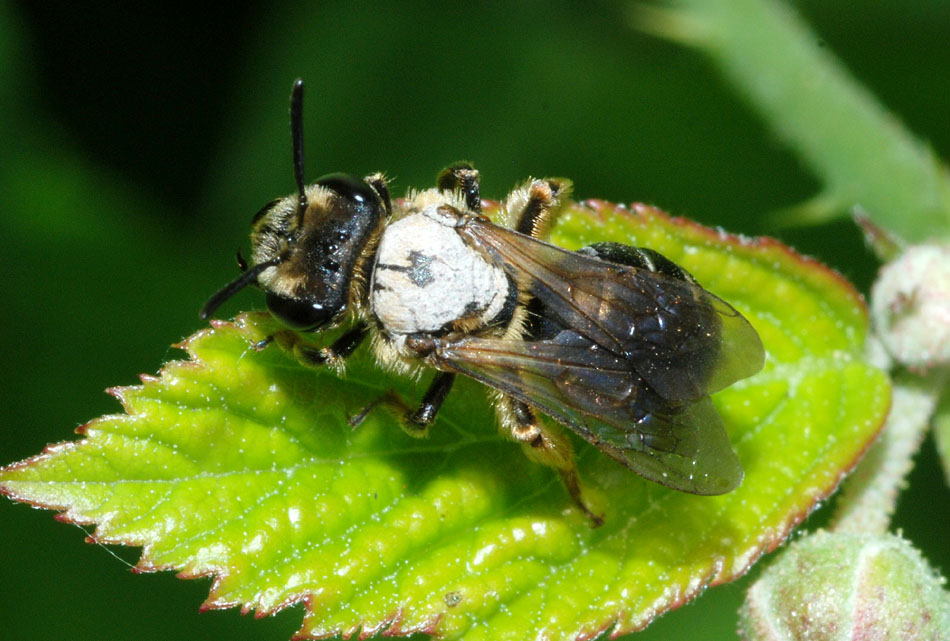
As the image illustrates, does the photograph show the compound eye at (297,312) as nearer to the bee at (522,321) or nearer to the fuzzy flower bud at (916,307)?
the bee at (522,321)

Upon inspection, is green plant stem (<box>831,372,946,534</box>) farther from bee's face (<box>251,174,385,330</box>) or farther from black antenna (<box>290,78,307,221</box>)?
black antenna (<box>290,78,307,221</box>)

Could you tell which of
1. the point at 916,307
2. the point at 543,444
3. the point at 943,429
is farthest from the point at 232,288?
the point at 943,429

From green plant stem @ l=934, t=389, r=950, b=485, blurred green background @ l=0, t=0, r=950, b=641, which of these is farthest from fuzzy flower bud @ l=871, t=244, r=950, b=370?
blurred green background @ l=0, t=0, r=950, b=641

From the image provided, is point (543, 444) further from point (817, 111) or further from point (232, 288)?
point (817, 111)

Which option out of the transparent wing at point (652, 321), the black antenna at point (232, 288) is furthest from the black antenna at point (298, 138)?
the transparent wing at point (652, 321)

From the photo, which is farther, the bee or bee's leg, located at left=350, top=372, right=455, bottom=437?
bee's leg, located at left=350, top=372, right=455, bottom=437

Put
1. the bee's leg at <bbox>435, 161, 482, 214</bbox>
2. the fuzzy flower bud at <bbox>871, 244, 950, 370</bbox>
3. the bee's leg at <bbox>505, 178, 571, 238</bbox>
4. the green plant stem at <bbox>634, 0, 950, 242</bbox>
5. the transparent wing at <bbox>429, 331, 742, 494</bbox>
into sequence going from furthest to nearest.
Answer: the green plant stem at <bbox>634, 0, 950, 242</bbox>, the bee's leg at <bbox>435, 161, 482, 214</bbox>, the bee's leg at <bbox>505, 178, 571, 238</bbox>, the fuzzy flower bud at <bbox>871, 244, 950, 370</bbox>, the transparent wing at <bbox>429, 331, 742, 494</bbox>
